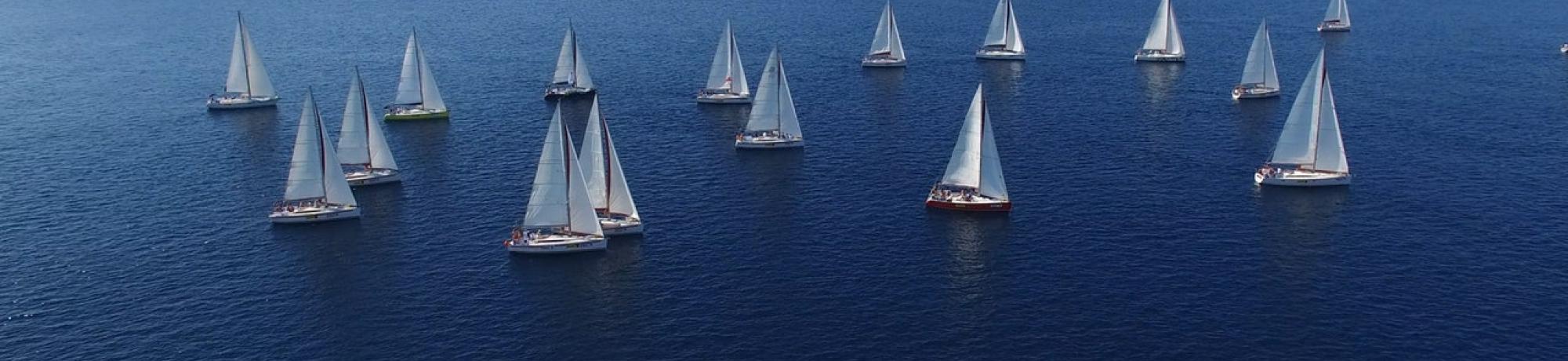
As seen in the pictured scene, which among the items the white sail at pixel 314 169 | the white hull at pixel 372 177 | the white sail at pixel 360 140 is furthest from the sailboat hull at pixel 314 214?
the white sail at pixel 360 140

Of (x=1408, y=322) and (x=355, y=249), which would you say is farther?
(x=355, y=249)

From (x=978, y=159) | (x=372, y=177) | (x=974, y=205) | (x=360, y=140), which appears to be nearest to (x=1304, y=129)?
(x=978, y=159)

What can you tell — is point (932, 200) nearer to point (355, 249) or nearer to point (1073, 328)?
point (1073, 328)

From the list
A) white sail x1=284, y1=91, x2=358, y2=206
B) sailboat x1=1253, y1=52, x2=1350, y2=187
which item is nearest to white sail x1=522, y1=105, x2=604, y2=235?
white sail x1=284, y1=91, x2=358, y2=206

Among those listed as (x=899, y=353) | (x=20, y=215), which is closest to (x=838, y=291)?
(x=899, y=353)

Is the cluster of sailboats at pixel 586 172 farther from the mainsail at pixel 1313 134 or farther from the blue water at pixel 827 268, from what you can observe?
the blue water at pixel 827 268

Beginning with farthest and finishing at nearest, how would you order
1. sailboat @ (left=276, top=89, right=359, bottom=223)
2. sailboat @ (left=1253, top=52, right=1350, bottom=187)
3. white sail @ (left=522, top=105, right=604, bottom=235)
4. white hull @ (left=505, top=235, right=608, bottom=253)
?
1. sailboat @ (left=1253, top=52, right=1350, bottom=187)
2. sailboat @ (left=276, top=89, right=359, bottom=223)
3. white sail @ (left=522, top=105, right=604, bottom=235)
4. white hull @ (left=505, top=235, right=608, bottom=253)

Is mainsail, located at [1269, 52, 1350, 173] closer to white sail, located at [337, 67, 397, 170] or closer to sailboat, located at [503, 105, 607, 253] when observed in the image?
sailboat, located at [503, 105, 607, 253]

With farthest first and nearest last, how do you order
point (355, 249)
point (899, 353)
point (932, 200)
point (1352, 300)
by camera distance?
point (932, 200) < point (355, 249) < point (1352, 300) < point (899, 353)
